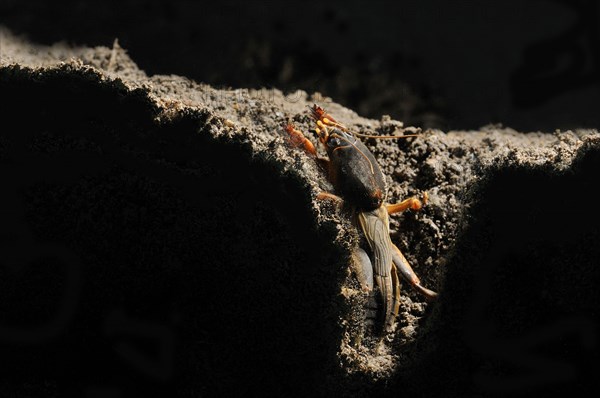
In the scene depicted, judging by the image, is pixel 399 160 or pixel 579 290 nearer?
pixel 579 290

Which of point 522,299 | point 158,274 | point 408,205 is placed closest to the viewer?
point 158,274

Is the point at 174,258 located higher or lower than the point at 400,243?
lower

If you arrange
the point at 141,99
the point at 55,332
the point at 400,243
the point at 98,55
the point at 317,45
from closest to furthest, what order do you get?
the point at 55,332
the point at 141,99
the point at 400,243
the point at 98,55
the point at 317,45

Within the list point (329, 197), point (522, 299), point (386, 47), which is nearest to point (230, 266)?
point (329, 197)

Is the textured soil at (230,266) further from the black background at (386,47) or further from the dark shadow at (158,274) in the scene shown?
the black background at (386,47)

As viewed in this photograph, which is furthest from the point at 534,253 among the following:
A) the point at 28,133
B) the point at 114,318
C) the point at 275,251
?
the point at 28,133

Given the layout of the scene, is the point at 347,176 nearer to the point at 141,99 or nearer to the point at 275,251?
the point at 275,251

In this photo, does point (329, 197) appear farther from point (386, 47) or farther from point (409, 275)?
point (386, 47)
